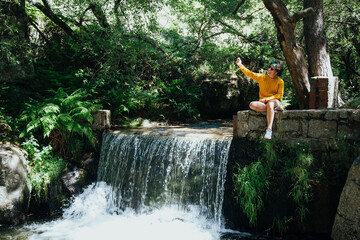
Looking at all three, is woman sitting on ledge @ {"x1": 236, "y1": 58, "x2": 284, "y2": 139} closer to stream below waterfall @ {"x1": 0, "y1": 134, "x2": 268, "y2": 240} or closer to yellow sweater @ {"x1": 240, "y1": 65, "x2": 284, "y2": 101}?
yellow sweater @ {"x1": 240, "y1": 65, "x2": 284, "y2": 101}

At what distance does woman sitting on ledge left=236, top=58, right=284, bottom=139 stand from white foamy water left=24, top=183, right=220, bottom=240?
2279 mm

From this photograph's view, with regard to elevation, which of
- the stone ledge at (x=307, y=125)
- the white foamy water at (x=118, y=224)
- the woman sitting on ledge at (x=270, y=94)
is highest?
the woman sitting on ledge at (x=270, y=94)

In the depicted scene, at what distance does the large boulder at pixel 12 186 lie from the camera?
18.9 feet

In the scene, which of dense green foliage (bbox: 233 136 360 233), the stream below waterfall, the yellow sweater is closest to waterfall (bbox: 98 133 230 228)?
the stream below waterfall

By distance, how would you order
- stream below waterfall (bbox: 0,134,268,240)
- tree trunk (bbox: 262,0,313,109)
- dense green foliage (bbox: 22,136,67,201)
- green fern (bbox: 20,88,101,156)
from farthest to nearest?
1. tree trunk (bbox: 262,0,313,109)
2. green fern (bbox: 20,88,101,156)
3. dense green foliage (bbox: 22,136,67,201)
4. stream below waterfall (bbox: 0,134,268,240)

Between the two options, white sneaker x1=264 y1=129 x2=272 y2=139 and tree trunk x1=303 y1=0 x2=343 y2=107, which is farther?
tree trunk x1=303 y1=0 x2=343 y2=107

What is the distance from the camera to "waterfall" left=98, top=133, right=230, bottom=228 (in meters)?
5.70

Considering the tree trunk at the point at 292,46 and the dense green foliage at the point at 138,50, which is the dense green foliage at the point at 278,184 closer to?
the tree trunk at the point at 292,46

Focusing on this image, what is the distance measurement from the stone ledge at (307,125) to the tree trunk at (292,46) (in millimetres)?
2282

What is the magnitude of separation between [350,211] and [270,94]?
8.46 ft

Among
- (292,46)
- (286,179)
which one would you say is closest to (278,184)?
(286,179)

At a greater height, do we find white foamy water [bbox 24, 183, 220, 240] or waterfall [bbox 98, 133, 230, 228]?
Result: waterfall [bbox 98, 133, 230, 228]

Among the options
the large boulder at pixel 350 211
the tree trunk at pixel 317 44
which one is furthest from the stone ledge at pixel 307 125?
the tree trunk at pixel 317 44

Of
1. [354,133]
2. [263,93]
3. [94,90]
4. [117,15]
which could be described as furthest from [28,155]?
[354,133]
